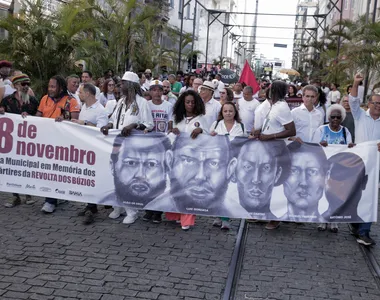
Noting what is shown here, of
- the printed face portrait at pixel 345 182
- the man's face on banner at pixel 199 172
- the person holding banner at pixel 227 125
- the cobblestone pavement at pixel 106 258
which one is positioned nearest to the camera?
the cobblestone pavement at pixel 106 258

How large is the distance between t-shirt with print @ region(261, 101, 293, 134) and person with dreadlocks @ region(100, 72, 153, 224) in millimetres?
1595

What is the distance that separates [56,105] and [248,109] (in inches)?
204

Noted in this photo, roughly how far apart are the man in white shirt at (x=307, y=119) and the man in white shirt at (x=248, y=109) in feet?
12.8

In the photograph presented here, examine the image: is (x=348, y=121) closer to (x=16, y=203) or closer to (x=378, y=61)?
(x=16, y=203)

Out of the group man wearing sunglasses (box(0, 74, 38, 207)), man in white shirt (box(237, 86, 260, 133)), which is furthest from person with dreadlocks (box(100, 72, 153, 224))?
man in white shirt (box(237, 86, 260, 133))

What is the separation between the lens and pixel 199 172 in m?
7.34

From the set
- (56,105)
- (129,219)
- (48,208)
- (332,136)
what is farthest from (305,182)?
(56,105)

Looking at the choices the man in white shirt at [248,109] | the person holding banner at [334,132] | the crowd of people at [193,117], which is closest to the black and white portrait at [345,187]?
the crowd of people at [193,117]

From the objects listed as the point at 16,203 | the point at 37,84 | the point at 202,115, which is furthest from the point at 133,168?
the point at 37,84

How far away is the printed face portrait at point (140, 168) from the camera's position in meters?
7.41

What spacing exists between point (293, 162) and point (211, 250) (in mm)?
1604

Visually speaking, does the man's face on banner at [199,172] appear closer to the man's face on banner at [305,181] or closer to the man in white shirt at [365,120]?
the man's face on banner at [305,181]

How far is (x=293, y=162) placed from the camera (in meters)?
7.23

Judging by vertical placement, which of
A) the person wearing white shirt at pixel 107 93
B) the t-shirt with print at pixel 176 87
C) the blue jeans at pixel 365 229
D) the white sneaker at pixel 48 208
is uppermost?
the t-shirt with print at pixel 176 87
